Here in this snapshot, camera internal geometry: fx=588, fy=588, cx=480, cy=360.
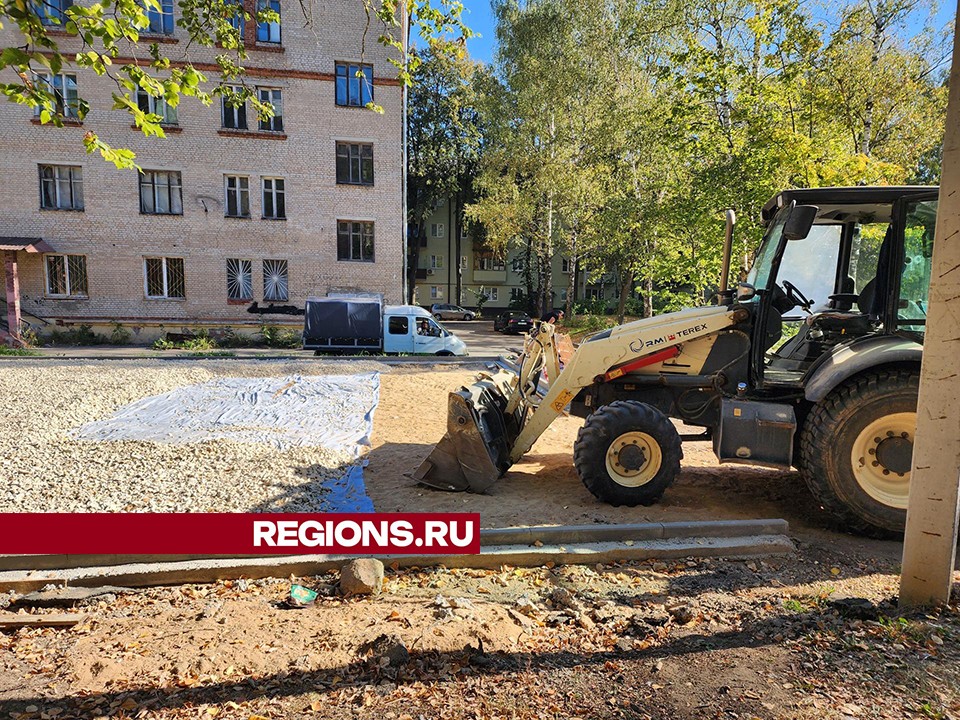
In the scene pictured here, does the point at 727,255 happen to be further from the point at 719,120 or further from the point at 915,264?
the point at 719,120

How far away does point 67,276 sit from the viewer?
23.8 m

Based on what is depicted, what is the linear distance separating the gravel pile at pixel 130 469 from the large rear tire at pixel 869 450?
4.40 metres

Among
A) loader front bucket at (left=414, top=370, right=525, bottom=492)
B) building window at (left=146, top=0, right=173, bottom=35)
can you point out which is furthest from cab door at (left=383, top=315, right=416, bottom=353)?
building window at (left=146, top=0, right=173, bottom=35)

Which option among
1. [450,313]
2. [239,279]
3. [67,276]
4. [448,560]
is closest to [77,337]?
[67,276]

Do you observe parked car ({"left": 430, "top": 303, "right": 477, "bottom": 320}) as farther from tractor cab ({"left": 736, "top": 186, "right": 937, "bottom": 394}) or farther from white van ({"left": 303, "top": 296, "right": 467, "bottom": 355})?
tractor cab ({"left": 736, "top": 186, "right": 937, "bottom": 394})

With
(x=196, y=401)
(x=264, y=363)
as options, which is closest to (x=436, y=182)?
(x=264, y=363)

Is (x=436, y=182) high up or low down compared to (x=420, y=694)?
up

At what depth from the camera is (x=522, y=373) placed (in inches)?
260

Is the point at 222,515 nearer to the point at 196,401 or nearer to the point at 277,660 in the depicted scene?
the point at 277,660

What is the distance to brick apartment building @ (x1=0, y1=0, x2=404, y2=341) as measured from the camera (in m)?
23.2

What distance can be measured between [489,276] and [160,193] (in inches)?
1034

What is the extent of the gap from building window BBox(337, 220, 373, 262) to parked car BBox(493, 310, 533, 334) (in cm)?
1056

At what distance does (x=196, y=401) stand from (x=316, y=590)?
21.3 feet

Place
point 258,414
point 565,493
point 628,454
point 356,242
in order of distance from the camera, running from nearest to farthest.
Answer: point 628,454
point 565,493
point 258,414
point 356,242
